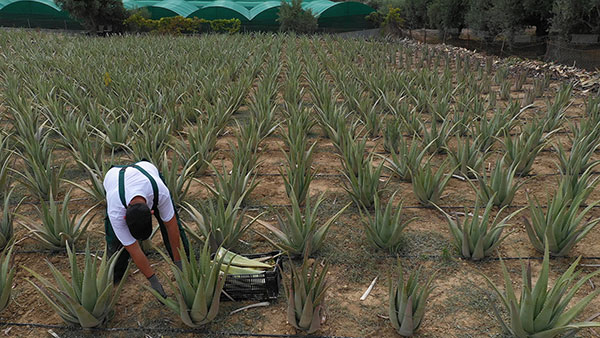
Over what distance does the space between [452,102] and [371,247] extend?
15.0 ft

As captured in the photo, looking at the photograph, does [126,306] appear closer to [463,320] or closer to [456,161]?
[463,320]

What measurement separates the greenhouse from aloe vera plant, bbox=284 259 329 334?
25.3m

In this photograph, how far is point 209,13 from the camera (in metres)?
Answer: 28.5

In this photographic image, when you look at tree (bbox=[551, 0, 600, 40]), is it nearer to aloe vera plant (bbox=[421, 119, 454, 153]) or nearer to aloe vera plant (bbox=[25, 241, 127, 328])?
aloe vera plant (bbox=[421, 119, 454, 153])

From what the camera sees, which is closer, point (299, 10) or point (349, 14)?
point (299, 10)

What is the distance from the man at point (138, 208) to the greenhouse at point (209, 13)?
25.0 metres

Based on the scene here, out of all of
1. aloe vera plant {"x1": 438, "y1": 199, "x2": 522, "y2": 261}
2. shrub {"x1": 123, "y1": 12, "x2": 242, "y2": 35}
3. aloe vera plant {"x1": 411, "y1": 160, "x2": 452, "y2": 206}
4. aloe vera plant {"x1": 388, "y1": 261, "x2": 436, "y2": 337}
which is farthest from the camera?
shrub {"x1": 123, "y1": 12, "x2": 242, "y2": 35}

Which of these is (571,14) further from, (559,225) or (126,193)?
(126,193)

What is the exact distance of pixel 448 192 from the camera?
12.4ft

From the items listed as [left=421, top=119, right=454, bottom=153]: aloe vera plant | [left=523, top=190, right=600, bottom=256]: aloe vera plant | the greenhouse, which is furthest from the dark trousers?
the greenhouse

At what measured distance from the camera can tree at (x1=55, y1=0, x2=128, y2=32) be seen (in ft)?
67.5

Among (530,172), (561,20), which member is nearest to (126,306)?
(530,172)

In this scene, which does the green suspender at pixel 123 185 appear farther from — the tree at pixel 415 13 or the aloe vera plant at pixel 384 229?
the tree at pixel 415 13

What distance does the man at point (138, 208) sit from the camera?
→ 2119 mm
